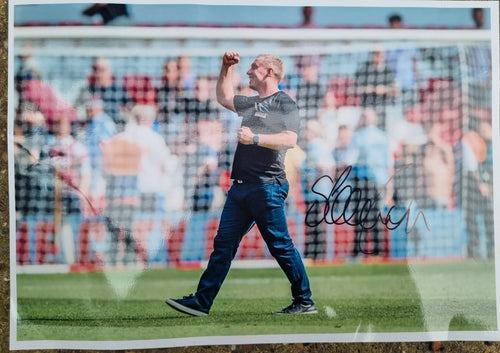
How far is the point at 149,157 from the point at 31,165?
418 millimetres

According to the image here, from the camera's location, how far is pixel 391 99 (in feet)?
7.97

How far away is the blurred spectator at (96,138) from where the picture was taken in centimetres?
235

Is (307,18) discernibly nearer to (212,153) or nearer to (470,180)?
(212,153)

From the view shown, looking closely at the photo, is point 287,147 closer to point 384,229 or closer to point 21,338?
point 384,229

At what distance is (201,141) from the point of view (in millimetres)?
2373

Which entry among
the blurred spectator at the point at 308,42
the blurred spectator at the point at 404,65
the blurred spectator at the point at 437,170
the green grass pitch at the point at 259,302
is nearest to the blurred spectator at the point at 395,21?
the blurred spectator at the point at 404,65

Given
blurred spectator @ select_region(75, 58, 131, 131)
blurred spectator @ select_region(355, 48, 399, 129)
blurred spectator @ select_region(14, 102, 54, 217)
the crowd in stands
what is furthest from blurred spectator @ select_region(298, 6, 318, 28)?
blurred spectator @ select_region(14, 102, 54, 217)

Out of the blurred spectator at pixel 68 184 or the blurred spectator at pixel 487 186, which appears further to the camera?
the blurred spectator at pixel 487 186

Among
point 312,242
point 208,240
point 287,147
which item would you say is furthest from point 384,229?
point 208,240

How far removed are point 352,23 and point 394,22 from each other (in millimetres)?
157

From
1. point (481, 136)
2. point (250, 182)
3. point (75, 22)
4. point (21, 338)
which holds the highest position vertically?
point (75, 22)

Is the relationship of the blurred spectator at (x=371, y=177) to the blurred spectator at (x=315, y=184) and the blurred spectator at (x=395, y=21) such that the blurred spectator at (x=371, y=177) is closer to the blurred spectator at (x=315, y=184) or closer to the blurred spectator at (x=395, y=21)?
the blurred spectator at (x=315, y=184)

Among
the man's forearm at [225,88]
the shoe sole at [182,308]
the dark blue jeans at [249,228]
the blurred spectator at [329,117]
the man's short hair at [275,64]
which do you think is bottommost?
the shoe sole at [182,308]

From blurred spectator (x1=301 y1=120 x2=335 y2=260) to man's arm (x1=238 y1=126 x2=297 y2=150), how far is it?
68 millimetres
